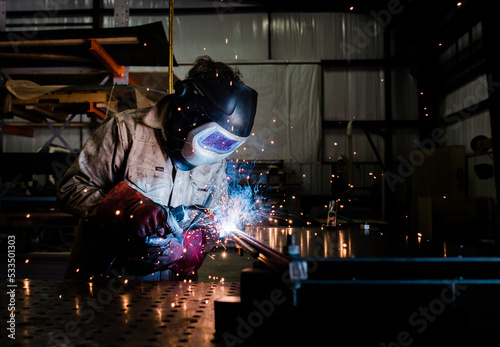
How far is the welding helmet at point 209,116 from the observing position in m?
1.54

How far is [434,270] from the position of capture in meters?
0.72

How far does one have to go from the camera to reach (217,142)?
1.66 metres

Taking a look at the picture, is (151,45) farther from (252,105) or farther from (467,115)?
(467,115)

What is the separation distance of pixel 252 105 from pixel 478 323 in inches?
44.8

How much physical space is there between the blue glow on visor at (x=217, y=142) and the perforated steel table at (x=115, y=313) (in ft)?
2.04

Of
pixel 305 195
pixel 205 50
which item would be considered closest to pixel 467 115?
pixel 305 195

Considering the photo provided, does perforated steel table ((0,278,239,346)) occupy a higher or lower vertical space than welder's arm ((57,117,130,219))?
lower

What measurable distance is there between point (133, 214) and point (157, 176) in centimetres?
53

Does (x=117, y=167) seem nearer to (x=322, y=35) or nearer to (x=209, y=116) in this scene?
(x=209, y=116)

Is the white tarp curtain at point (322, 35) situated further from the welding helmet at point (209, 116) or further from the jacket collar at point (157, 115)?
the welding helmet at point (209, 116)

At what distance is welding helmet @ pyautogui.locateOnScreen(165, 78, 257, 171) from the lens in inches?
60.6

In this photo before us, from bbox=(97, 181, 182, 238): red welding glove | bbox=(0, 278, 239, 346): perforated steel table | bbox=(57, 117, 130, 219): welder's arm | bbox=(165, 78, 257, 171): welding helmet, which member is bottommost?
bbox=(0, 278, 239, 346): perforated steel table

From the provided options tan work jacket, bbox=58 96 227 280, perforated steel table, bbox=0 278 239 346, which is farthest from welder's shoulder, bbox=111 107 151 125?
perforated steel table, bbox=0 278 239 346

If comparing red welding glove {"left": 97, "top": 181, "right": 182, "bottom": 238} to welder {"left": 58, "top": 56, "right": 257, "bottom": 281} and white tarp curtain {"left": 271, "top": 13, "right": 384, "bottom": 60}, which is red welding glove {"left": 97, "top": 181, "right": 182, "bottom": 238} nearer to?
welder {"left": 58, "top": 56, "right": 257, "bottom": 281}
